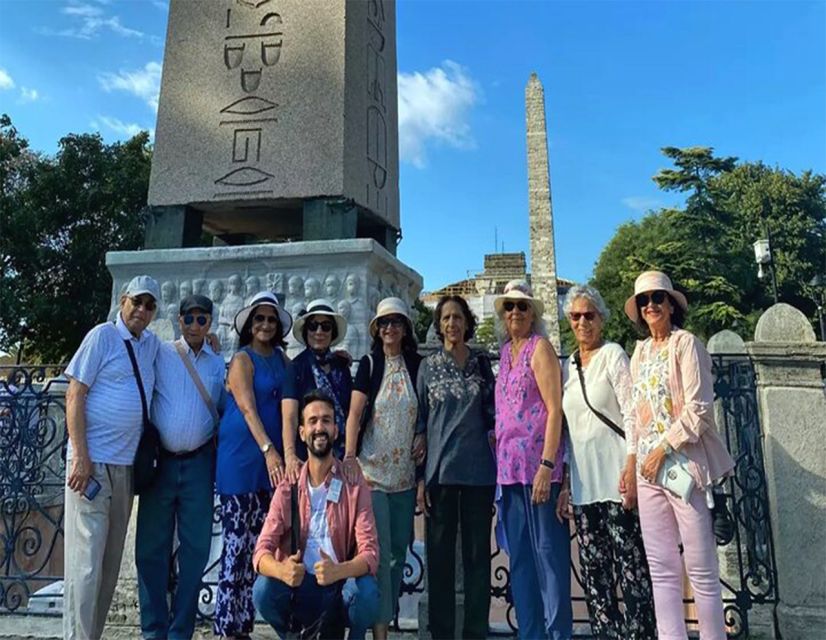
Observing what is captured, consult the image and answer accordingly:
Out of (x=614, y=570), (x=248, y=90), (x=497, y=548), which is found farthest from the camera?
(x=248, y=90)

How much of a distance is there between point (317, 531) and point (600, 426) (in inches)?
56.2

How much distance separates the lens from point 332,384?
344 centimetres

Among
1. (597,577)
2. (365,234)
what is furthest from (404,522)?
(365,234)

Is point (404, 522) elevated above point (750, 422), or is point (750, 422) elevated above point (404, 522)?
point (750, 422)

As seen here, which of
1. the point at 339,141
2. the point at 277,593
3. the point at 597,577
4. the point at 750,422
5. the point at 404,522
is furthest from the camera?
the point at 339,141

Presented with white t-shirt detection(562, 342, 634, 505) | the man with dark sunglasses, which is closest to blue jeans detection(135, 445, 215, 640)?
the man with dark sunglasses

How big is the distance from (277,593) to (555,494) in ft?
4.49

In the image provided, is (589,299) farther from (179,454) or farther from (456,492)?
(179,454)

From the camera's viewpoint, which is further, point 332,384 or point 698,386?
point 332,384

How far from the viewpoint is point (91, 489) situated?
314 centimetres

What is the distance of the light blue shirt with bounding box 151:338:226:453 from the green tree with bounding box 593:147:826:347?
25.8 m

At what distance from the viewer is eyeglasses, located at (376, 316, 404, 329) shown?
11.3 ft

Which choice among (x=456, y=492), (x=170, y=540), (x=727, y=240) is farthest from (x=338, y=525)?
(x=727, y=240)

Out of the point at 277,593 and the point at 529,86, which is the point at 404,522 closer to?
the point at 277,593
